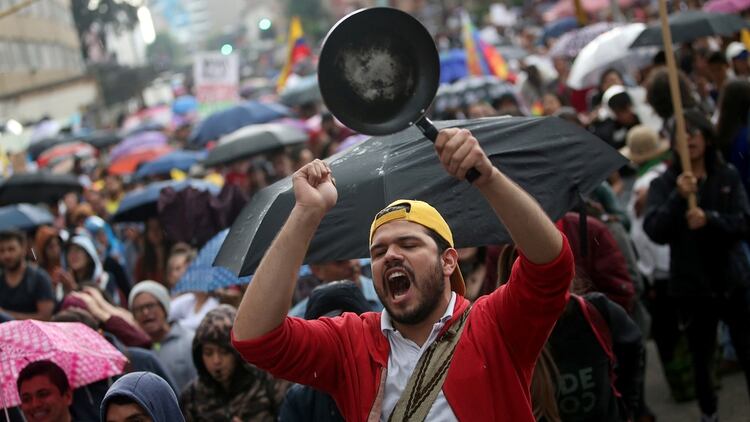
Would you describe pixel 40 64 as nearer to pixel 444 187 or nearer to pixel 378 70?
pixel 444 187

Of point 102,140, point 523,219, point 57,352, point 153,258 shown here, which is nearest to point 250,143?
point 153,258

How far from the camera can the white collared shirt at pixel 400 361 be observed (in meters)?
3.84

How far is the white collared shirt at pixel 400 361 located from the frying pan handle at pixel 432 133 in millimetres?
704

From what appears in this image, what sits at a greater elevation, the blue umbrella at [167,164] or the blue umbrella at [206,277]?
the blue umbrella at [206,277]

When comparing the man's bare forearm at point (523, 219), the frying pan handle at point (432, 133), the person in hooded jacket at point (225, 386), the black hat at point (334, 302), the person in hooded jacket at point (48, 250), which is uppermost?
the frying pan handle at point (432, 133)

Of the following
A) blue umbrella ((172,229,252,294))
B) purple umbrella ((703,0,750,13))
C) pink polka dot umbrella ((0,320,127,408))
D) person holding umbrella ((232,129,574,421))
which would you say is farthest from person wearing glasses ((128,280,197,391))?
purple umbrella ((703,0,750,13))

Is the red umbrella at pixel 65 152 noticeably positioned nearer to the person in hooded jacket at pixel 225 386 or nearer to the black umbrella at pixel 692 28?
the black umbrella at pixel 692 28

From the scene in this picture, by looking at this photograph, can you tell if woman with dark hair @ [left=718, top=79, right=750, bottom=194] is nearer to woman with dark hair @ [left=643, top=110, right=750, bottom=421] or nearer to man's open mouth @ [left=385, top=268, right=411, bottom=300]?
woman with dark hair @ [left=643, top=110, right=750, bottom=421]

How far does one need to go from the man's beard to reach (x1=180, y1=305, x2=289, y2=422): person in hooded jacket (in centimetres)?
258

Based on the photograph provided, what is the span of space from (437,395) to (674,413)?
15.7 ft

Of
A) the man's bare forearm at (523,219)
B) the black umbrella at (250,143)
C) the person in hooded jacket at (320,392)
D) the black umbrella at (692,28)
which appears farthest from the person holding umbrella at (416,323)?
the black umbrella at (250,143)

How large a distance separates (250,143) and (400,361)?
973 centimetres

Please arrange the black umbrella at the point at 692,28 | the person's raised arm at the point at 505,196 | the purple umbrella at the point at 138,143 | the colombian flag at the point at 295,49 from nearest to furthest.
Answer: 1. the person's raised arm at the point at 505,196
2. the black umbrella at the point at 692,28
3. the purple umbrella at the point at 138,143
4. the colombian flag at the point at 295,49

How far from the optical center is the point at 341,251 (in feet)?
17.0
